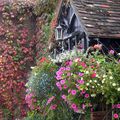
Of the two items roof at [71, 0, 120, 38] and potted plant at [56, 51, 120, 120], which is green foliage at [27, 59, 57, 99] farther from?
roof at [71, 0, 120, 38]

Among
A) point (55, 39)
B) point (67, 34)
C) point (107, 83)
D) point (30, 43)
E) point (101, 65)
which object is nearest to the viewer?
point (107, 83)

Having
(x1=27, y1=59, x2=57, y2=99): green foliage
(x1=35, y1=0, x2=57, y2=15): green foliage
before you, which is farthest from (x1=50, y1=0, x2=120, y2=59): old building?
(x1=35, y1=0, x2=57, y2=15): green foliage

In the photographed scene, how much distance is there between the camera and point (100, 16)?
6.80 meters

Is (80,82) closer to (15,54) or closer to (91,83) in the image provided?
(91,83)

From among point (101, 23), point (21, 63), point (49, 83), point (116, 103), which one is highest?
point (101, 23)

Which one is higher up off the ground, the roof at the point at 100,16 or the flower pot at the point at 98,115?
the roof at the point at 100,16

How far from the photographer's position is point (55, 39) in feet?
29.0

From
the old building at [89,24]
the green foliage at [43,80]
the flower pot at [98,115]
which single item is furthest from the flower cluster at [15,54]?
the flower pot at [98,115]

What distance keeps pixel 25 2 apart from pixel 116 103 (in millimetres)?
6002

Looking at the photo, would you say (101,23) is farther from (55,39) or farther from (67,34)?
(55,39)

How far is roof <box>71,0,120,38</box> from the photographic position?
632cm

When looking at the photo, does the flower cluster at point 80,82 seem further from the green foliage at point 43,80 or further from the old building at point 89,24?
the green foliage at point 43,80

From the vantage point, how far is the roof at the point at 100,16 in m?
6.32

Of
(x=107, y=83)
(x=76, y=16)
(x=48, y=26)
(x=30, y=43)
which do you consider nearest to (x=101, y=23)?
(x=76, y=16)
